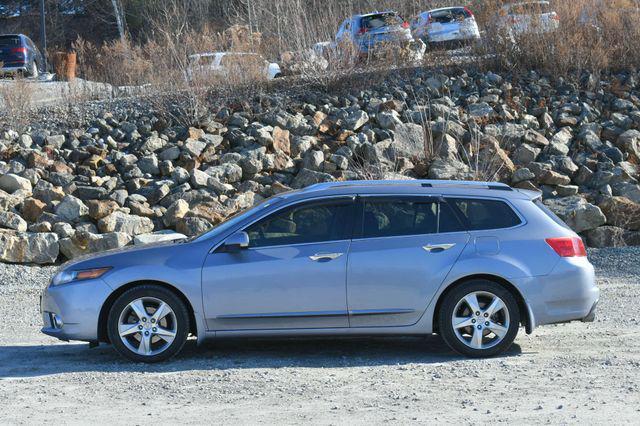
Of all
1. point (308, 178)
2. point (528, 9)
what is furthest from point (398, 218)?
point (528, 9)

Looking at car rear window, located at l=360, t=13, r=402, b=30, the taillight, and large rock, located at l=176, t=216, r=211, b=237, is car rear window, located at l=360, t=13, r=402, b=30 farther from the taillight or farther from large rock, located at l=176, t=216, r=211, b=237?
the taillight

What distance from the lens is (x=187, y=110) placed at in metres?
21.8

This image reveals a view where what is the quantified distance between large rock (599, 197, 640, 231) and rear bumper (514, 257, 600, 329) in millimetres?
9345

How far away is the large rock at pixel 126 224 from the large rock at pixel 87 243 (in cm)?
71

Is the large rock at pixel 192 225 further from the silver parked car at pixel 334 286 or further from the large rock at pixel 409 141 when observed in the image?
the silver parked car at pixel 334 286

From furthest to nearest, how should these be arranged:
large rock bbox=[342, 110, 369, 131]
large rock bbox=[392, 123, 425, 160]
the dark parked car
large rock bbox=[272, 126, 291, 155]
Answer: the dark parked car → large rock bbox=[342, 110, 369, 131] → large rock bbox=[272, 126, 291, 155] → large rock bbox=[392, 123, 425, 160]

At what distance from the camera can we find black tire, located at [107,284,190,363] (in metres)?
8.48

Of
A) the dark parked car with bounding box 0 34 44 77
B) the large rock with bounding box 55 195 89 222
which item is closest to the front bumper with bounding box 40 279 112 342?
the large rock with bounding box 55 195 89 222

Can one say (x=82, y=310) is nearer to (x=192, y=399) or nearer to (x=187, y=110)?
(x=192, y=399)

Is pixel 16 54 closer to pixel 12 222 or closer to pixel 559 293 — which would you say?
pixel 12 222

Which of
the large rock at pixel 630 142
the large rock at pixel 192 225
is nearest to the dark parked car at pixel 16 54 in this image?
the large rock at pixel 192 225

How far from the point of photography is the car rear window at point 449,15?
28.2m

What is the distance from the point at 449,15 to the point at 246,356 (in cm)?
2151

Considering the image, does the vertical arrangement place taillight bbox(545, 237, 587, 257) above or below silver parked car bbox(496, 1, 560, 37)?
below
